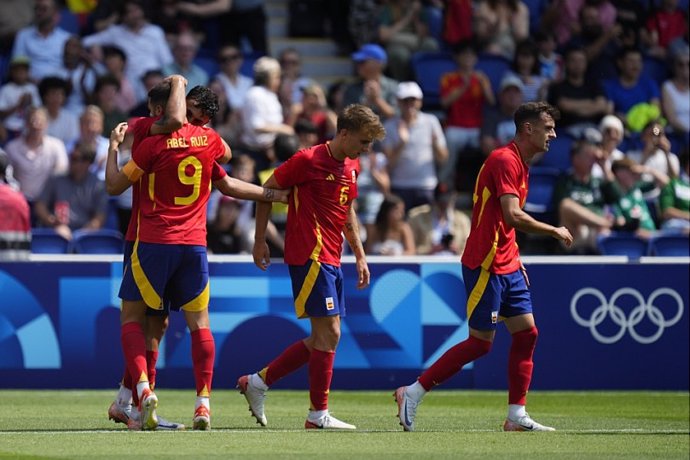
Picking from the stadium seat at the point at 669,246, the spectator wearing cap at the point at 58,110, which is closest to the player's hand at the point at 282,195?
the stadium seat at the point at 669,246

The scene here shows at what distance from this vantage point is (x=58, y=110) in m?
18.1

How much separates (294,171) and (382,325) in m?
4.80

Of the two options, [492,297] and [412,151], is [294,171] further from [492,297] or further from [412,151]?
[412,151]

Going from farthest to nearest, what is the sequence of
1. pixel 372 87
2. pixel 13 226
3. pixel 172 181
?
pixel 372 87 < pixel 13 226 < pixel 172 181

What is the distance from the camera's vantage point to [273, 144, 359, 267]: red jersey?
10.2 meters

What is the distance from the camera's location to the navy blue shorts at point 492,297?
1021 cm

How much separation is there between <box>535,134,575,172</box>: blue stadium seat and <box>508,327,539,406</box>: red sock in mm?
9283

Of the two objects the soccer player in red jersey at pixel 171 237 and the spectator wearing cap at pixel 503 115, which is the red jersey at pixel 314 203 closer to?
the soccer player in red jersey at pixel 171 237

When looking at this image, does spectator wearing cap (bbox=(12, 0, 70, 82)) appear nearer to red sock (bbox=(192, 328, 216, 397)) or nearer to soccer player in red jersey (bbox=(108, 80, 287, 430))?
soccer player in red jersey (bbox=(108, 80, 287, 430))

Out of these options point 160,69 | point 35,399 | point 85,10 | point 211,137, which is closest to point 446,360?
point 211,137

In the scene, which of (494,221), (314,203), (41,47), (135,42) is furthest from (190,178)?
(41,47)

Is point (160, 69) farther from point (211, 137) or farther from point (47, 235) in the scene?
point (211, 137)

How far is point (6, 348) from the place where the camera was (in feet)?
46.7

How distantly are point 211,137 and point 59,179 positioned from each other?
696 centimetres
